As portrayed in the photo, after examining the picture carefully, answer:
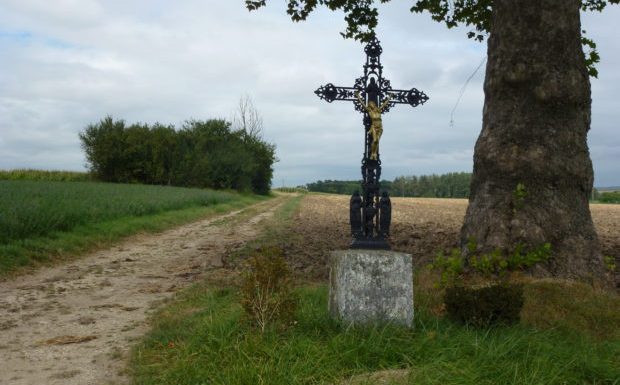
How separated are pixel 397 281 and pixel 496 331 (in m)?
1.10

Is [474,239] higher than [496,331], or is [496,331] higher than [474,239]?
[474,239]

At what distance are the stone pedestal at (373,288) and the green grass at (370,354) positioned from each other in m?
0.19

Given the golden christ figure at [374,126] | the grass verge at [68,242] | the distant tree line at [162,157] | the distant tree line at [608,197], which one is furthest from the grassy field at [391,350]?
the distant tree line at [608,197]

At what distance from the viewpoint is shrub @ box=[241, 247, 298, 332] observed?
5.51m

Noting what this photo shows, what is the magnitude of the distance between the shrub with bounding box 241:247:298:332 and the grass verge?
763cm

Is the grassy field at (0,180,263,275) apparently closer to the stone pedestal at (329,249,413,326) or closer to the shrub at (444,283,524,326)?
the stone pedestal at (329,249,413,326)

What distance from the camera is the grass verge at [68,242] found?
11867 millimetres

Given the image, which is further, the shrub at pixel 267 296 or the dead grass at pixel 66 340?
the dead grass at pixel 66 340

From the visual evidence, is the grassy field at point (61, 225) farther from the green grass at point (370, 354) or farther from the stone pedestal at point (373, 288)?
the stone pedestal at point (373, 288)

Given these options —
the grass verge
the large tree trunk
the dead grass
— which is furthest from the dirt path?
the large tree trunk

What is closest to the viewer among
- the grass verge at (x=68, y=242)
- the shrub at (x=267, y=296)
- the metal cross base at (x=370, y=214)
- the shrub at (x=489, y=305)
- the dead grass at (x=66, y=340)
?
the shrub at (x=267, y=296)

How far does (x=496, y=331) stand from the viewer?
5512mm

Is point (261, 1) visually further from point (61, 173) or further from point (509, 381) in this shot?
point (61, 173)

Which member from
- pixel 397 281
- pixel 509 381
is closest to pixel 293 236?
pixel 397 281
